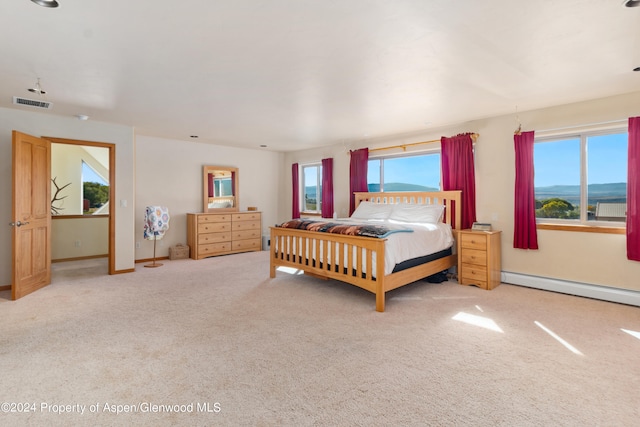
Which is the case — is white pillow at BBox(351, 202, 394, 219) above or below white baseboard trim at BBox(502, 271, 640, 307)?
above

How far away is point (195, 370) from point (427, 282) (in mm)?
3368

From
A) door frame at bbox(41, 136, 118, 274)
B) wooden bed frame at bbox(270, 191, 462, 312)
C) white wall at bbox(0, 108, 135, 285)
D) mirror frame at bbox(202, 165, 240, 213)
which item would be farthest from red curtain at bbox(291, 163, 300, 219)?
door frame at bbox(41, 136, 118, 274)

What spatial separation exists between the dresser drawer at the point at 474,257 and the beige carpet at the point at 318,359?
0.47 meters

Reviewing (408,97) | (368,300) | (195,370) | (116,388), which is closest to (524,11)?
(408,97)

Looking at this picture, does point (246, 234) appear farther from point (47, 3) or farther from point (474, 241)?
point (47, 3)

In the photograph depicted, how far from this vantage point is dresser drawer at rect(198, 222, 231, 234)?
6.21m

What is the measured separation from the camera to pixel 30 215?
12.9 feet

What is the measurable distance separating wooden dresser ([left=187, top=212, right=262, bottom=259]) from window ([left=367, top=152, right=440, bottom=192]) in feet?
9.35

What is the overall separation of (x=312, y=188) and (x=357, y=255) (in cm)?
426

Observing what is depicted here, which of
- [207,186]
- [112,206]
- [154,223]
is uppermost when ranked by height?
[207,186]

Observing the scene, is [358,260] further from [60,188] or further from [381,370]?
[60,188]

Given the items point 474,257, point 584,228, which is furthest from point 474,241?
point 584,228

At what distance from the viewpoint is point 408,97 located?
3623 mm

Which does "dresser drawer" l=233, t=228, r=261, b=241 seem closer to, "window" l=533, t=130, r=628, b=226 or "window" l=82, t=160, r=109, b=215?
"window" l=82, t=160, r=109, b=215
